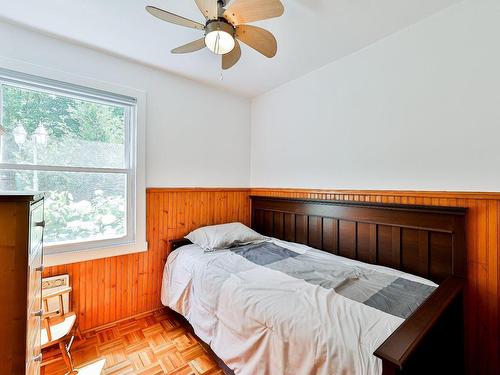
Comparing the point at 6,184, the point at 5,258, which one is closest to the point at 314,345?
the point at 5,258

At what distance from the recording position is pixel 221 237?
232cm

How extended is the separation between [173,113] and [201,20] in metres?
1.03

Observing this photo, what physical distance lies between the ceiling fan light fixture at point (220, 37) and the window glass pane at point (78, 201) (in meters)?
1.46

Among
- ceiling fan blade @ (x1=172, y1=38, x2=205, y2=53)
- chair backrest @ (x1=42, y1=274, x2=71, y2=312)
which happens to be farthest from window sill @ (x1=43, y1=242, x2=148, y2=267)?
ceiling fan blade @ (x1=172, y1=38, x2=205, y2=53)

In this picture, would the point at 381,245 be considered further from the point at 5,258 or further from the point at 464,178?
the point at 5,258

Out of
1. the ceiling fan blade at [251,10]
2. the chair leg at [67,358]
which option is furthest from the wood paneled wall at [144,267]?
the ceiling fan blade at [251,10]

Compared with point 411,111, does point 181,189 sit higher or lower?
lower

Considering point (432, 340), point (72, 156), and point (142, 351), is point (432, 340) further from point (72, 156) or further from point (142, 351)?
point (72, 156)

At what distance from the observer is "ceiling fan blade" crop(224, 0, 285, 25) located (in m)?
1.24

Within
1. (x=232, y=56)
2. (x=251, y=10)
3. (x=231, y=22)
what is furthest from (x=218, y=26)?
(x=232, y=56)

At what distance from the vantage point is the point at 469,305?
1.53 metres

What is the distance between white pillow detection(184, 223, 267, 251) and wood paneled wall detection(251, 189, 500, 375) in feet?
5.51

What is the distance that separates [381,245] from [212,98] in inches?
92.4

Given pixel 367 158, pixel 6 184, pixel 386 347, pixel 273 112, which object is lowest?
pixel 386 347
